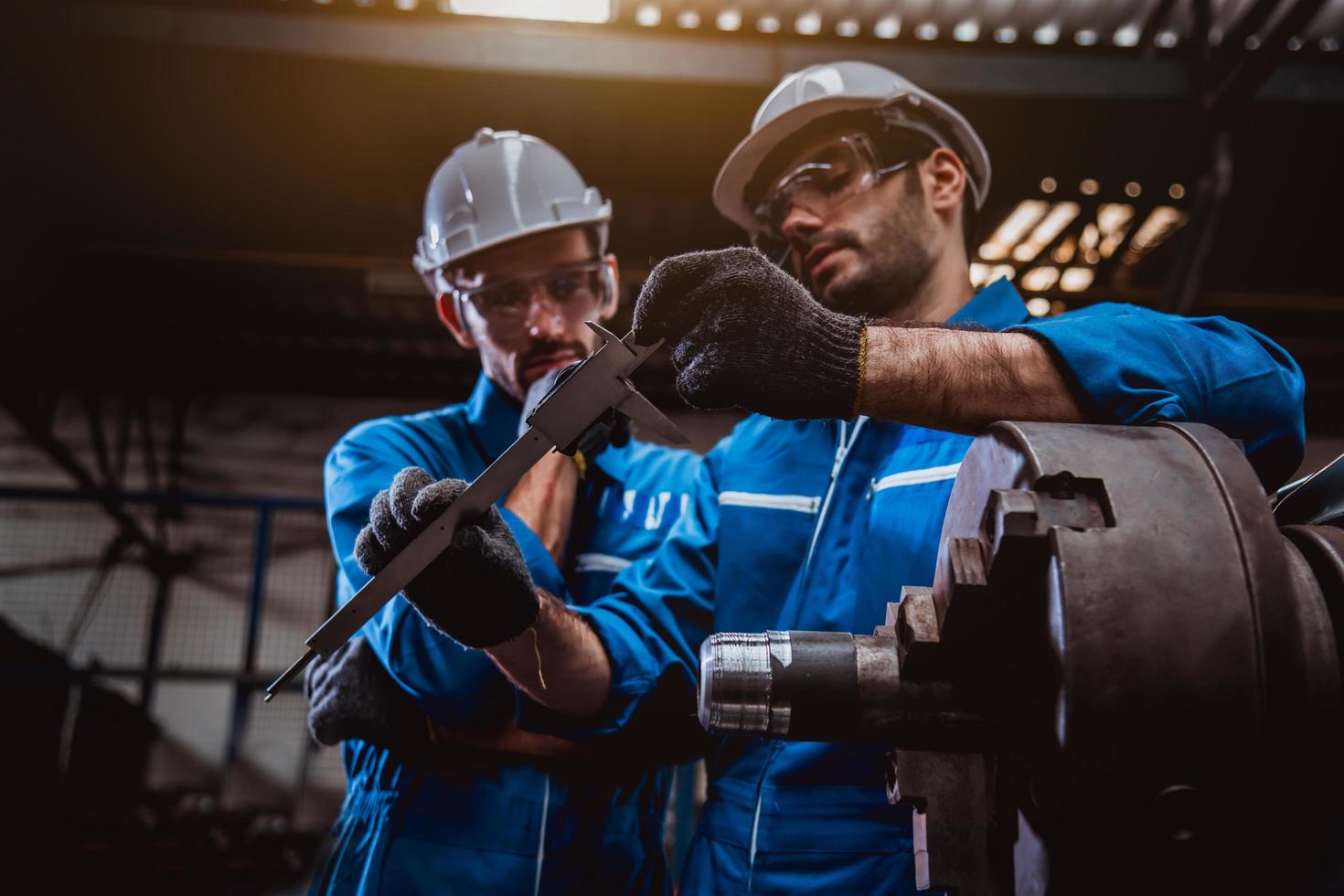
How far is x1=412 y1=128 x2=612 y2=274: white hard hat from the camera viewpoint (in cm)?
226

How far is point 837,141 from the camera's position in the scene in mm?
1843

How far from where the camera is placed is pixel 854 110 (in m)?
1.90

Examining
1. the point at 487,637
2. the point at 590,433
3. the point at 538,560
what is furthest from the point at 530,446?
the point at 590,433

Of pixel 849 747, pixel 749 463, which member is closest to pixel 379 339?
pixel 749 463

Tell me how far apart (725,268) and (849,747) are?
2.57 ft

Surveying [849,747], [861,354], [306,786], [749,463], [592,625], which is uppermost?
[861,354]

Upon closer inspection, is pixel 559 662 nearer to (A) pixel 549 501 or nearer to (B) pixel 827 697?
(A) pixel 549 501

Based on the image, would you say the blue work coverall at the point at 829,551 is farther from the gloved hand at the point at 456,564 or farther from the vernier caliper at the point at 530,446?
the vernier caliper at the point at 530,446

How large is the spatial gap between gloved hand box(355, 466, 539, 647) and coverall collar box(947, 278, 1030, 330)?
91 cm

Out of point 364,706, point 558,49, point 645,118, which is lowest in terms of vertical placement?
point 364,706

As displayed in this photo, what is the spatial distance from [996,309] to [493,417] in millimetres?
1102

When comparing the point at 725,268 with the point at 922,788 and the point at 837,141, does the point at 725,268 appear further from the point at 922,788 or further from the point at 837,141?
the point at 837,141

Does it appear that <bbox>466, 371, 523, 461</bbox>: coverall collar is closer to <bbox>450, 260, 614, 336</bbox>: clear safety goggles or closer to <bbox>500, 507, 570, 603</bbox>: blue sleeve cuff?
<bbox>450, 260, 614, 336</bbox>: clear safety goggles

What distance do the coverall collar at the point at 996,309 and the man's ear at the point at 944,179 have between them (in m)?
0.28
